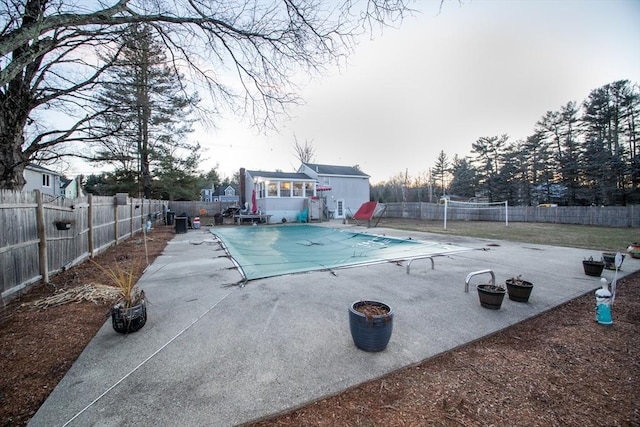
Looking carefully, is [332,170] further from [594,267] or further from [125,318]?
[125,318]

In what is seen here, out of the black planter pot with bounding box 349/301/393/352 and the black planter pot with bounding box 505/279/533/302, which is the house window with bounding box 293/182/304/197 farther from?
the black planter pot with bounding box 349/301/393/352

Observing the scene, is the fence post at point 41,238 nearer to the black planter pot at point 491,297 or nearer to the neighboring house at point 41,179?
the black planter pot at point 491,297

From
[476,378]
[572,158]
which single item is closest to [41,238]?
[476,378]

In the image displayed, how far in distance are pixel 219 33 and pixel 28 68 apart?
3681 mm

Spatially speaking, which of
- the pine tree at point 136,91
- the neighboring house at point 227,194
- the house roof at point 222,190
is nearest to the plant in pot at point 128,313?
the pine tree at point 136,91

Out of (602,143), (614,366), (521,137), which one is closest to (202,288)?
(614,366)

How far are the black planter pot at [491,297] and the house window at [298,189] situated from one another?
16195mm

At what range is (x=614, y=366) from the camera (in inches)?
85.8

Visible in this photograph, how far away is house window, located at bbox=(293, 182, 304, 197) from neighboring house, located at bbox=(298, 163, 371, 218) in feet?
6.86

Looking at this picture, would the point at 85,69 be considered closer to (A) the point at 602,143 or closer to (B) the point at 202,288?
(B) the point at 202,288

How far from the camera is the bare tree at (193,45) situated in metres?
3.21

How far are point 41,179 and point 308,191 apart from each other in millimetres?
20160

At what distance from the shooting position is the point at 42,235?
408cm

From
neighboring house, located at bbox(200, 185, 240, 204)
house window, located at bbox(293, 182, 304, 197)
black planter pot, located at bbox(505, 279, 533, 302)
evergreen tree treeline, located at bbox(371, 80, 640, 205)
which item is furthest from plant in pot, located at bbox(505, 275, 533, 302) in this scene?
neighboring house, located at bbox(200, 185, 240, 204)
